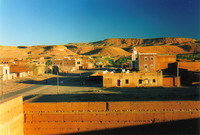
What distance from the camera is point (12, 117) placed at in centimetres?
1199

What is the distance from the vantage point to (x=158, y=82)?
90.5 feet

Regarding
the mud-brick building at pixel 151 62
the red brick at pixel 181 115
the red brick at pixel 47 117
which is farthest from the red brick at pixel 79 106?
the mud-brick building at pixel 151 62

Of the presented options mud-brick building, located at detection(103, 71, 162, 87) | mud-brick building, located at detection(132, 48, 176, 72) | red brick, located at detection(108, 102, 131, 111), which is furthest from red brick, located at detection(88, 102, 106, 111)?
mud-brick building, located at detection(132, 48, 176, 72)

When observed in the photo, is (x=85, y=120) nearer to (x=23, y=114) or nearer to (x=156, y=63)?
(x=23, y=114)

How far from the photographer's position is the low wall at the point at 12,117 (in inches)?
441

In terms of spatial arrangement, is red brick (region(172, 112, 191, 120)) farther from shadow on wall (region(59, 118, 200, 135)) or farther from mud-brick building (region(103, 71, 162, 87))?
mud-brick building (region(103, 71, 162, 87))

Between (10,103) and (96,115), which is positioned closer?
(10,103)

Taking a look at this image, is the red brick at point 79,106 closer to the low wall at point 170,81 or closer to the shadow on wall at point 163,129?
the shadow on wall at point 163,129

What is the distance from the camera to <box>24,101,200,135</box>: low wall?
12.5 meters

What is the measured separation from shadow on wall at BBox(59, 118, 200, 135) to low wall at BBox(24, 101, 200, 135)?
0.23 meters

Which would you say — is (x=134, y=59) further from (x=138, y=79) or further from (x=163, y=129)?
(x=163, y=129)

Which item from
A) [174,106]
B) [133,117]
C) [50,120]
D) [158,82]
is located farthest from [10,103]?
[158,82]

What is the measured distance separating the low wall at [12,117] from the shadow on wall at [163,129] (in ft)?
12.3

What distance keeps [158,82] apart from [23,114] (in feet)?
62.9
